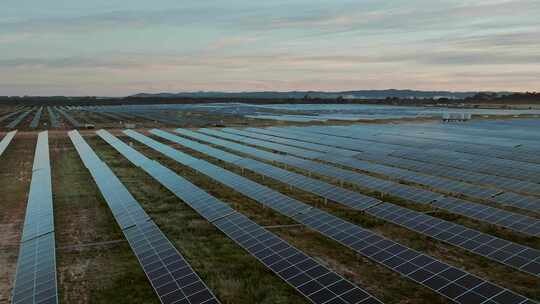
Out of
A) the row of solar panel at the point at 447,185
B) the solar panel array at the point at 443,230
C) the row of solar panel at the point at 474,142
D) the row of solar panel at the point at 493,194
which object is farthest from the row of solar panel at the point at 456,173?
the solar panel array at the point at 443,230

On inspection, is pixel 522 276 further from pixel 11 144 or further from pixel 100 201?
pixel 11 144

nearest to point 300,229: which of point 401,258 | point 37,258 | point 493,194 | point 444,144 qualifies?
point 401,258

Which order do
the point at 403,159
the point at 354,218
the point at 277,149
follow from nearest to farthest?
the point at 354,218 < the point at 403,159 < the point at 277,149

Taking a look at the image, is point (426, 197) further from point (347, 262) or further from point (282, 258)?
point (282, 258)

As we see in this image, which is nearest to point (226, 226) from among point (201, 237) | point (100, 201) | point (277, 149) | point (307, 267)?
point (201, 237)

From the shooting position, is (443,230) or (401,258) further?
(443,230)

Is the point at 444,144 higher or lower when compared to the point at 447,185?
higher
